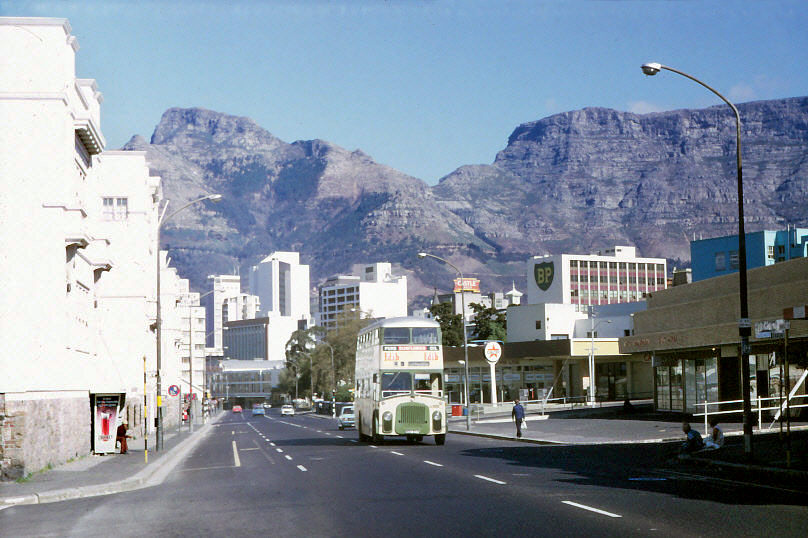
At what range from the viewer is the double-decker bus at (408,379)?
4006 centimetres

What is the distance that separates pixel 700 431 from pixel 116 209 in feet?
115

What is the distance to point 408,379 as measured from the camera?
40.0 meters

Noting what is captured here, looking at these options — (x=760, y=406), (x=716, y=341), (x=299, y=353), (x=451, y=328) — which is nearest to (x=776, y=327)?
(x=760, y=406)

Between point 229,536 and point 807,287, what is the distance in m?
32.2

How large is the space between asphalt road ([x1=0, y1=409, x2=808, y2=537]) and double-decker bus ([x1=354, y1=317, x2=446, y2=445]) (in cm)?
1036

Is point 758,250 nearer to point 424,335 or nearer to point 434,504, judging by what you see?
point 424,335

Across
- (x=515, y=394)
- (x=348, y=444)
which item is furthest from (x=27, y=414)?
(x=515, y=394)

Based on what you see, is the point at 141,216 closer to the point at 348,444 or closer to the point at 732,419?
the point at 348,444

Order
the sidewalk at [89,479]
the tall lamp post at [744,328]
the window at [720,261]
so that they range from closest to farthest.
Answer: the sidewalk at [89,479] < the tall lamp post at [744,328] < the window at [720,261]

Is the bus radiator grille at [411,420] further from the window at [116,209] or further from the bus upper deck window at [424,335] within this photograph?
the window at [116,209]

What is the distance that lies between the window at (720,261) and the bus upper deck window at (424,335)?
72534 millimetres

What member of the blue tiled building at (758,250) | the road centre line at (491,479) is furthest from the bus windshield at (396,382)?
the blue tiled building at (758,250)

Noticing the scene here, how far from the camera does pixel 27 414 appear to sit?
27453 mm

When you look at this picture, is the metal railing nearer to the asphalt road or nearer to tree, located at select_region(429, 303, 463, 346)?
the asphalt road
